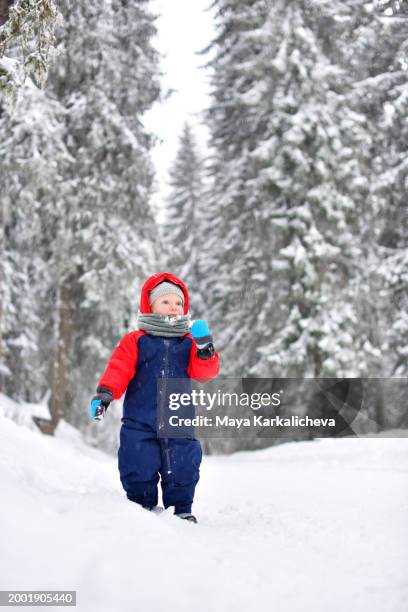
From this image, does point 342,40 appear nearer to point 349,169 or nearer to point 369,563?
point 349,169

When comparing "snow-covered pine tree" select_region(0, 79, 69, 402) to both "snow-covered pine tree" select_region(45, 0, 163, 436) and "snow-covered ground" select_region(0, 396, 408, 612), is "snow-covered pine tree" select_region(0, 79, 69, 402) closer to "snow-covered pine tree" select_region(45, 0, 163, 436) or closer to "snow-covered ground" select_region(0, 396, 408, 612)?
"snow-covered pine tree" select_region(45, 0, 163, 436)

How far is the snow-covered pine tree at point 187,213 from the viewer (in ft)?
76.0

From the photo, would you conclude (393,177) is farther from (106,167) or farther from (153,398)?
(153,398)

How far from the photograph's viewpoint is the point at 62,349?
13.9 metres

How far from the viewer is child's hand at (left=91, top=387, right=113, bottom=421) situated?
3656 millimetres

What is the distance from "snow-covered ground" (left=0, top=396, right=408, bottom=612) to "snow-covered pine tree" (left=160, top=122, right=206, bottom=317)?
1812cm

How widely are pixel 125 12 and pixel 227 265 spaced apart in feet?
24.5

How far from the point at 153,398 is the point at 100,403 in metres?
0.36

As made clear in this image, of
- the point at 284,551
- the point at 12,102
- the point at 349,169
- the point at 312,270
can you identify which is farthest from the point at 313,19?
the point at 284,551

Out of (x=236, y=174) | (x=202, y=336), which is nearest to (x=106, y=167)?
(x=236, y=174)

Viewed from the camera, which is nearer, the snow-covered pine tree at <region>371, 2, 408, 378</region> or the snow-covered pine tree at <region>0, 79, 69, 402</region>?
the snow-covered pine tree at <region>0, 79, 69, 402</region>

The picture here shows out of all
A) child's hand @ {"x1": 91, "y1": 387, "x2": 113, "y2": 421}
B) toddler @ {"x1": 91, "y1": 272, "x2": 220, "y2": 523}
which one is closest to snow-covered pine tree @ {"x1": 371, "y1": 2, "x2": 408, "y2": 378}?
toddler @ {"x1": 91, "y1": 272, "x2": 220, "y2": 523}

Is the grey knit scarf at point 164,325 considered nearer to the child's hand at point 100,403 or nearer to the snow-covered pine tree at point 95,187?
the child's hand at point 100,403

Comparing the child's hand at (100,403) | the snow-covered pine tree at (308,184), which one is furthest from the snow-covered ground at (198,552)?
the snow-covered pine tree at (308,184)
